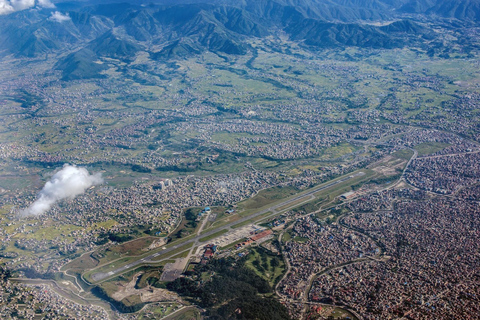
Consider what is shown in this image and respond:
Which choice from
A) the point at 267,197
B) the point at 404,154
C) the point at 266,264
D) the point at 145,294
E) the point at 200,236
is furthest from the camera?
the point at 404,154

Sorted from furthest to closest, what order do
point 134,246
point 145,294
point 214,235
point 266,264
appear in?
point 214,235 → point 134,246 → point 266,264 → point 145,294

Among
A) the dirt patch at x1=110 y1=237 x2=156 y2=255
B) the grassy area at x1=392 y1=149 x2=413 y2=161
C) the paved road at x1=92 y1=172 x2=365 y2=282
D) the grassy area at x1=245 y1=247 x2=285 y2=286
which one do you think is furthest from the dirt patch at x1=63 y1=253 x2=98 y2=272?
the grassy area at x1=392 y1=149 x2=413 y2=161

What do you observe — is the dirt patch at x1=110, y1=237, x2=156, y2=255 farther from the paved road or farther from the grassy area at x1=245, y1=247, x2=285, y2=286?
the grassy area at x1=245, y1=247, x2=285, y2=286

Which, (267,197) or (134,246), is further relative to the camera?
(267,197)

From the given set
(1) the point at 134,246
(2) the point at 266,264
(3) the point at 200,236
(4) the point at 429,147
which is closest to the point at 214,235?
(3) the point at 200,236

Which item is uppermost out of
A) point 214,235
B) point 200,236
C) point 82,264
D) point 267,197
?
point 267,197

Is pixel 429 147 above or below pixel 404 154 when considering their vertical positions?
above

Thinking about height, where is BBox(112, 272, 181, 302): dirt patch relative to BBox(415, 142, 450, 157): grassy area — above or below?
below

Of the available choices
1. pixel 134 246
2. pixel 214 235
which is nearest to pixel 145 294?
pixel 134 246

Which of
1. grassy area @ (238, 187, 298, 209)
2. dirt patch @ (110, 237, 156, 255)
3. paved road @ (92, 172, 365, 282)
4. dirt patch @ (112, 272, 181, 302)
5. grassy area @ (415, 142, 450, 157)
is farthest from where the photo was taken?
grassy area @ (415, 142, 450, 157)

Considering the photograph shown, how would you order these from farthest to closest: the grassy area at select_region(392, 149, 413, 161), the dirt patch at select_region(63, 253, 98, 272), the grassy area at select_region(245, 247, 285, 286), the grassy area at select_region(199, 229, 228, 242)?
the grassy area at select_region(392, 149, 413, 161)
the grassy area at select_region(199, 229, 228, 242)
the dirt patch at select_region(63, 253, 98, 272)
the grassy area at select_region(245, 247, 285, 286)

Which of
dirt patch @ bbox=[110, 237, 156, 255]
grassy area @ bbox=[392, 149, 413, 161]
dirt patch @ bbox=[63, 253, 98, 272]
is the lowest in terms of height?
dirt patch @ bbox=[63, 253, 98, 272]

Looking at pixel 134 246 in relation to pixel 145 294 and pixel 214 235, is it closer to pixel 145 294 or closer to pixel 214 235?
pixel 145 294
